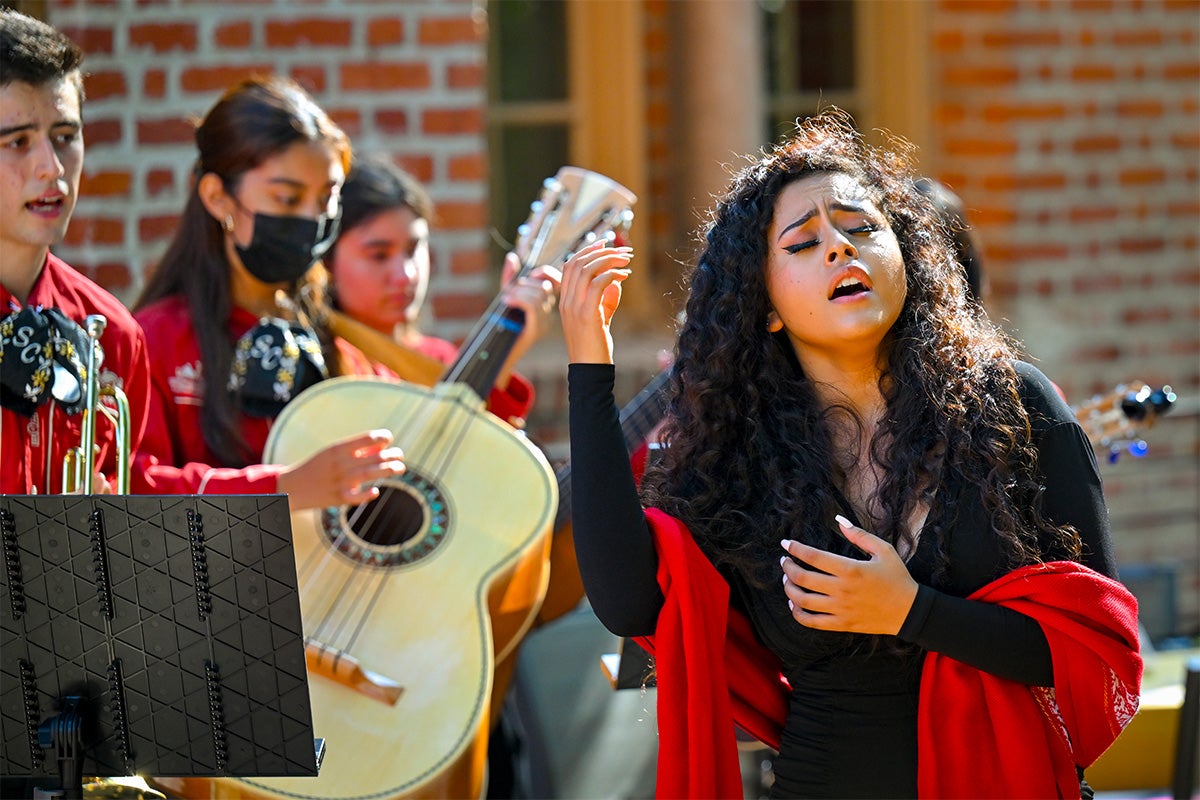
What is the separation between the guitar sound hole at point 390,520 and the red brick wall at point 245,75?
1.07 meters

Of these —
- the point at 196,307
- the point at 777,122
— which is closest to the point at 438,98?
the point at 196,307

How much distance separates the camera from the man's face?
88.7 inches

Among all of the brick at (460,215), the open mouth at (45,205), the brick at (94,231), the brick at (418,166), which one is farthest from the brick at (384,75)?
the open mouth at (45,205)

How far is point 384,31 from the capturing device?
3.61m

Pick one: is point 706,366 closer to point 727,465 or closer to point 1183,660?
point 727,465

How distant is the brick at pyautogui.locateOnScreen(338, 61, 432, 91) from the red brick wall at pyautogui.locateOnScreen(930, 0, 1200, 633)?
5.97 feet

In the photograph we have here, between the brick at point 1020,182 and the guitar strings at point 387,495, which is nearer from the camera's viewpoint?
the guitar strings at point 387,495

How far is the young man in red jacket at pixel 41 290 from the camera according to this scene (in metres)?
2.16

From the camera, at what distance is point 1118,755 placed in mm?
3316

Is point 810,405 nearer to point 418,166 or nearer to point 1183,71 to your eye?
point 418,166

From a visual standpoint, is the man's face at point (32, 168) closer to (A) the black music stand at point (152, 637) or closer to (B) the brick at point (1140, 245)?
(A) the black music stand at point (152, 637)

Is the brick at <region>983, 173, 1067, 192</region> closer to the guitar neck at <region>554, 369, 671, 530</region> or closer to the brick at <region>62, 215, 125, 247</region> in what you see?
the guitar neck at <region>554, 369, 671, 530</region>

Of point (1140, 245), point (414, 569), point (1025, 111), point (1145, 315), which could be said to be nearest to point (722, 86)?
point (1025, 111)

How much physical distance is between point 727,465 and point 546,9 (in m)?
2.80
